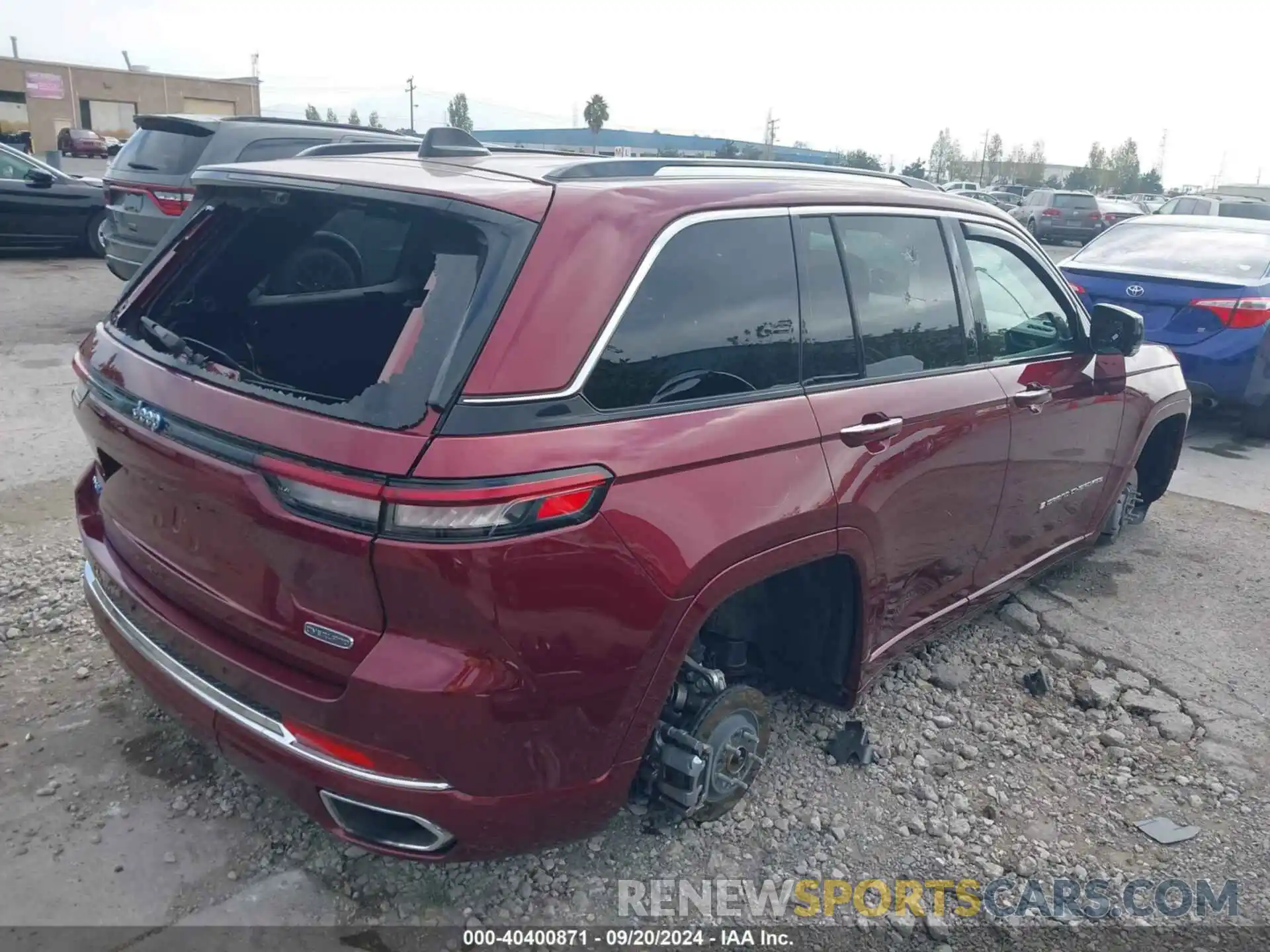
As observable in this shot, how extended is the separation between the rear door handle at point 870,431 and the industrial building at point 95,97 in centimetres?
5577

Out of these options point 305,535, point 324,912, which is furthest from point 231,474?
point 324,912

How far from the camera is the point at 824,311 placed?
9.22 feet

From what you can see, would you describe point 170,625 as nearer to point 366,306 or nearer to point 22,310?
point 366,306

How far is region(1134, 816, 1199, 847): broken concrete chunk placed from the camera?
3.03 meters

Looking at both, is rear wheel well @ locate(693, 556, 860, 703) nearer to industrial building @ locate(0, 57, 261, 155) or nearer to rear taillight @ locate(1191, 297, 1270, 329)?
rear taillight @ locate(1191, 297, 1270, 329)

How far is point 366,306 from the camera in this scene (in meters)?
2.47

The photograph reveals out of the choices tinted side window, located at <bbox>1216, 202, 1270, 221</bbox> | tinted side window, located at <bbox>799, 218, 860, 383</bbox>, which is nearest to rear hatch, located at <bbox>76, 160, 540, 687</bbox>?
tinted side window, located at <bbox>799, 218, 860, 383</bbox>

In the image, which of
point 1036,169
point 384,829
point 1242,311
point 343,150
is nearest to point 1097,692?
point 384,829

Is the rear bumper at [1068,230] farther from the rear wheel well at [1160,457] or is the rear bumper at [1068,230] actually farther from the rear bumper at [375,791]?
the rear bumper at [375,791]

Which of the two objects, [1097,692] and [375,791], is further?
[1097,692]

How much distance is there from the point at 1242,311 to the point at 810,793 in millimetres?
5853

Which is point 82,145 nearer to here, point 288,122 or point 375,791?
point 288,122

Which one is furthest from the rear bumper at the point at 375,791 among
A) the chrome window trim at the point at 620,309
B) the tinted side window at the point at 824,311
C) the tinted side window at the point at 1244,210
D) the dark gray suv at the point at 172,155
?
the tinted side window at the point at 1244,210

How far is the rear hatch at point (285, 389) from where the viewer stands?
2047 millimetres
